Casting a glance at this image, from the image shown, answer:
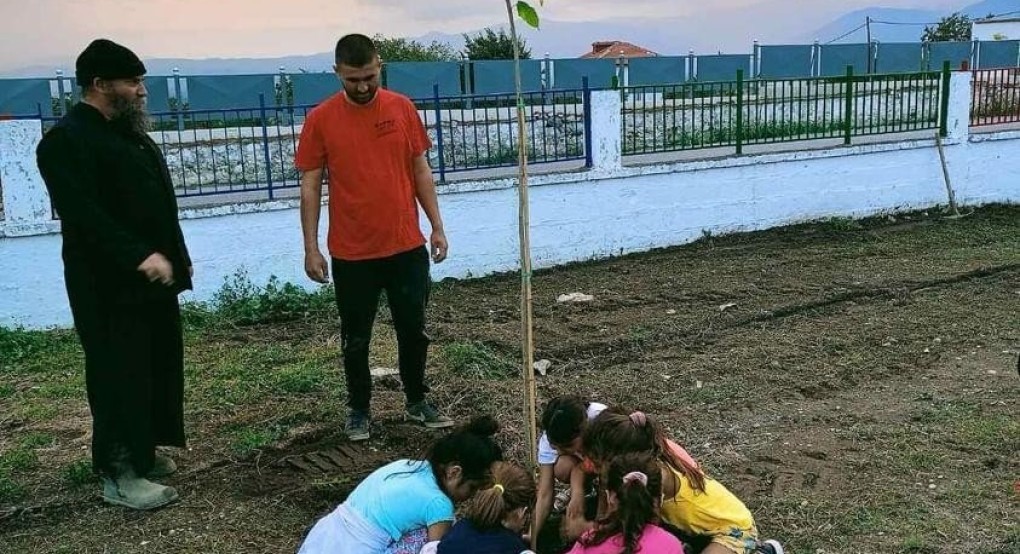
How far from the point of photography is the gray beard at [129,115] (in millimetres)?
3680

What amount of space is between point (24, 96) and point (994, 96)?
14.4m

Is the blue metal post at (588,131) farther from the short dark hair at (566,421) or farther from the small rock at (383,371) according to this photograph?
the short dark hair at (566,421)

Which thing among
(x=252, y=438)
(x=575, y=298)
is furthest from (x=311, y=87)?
(x=252, y=438)

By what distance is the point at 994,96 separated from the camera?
12.2 m

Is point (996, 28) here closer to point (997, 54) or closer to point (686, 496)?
point (997, 54)

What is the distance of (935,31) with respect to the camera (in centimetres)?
4231

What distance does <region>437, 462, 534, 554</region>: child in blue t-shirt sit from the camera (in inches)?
108

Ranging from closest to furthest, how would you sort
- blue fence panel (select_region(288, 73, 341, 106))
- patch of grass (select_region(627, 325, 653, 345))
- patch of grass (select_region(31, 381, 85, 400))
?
patch of grass (select_region(31, 381, 85, 400)) → patch of grass (select_region(627, 325, 653, 345)) → blue fence panel (select_region(288, 73, 341, 106))

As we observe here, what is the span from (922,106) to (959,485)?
29.8 feet

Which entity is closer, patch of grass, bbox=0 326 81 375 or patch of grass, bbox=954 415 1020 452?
patch of grass, bbox=954 415 1020 452

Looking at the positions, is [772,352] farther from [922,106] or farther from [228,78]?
[228,78]

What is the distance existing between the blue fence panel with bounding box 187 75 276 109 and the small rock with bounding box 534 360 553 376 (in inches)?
416

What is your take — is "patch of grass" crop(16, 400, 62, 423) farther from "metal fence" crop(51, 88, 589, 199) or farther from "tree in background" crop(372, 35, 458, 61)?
"tree in background" crop(372, 35, 458, 61)

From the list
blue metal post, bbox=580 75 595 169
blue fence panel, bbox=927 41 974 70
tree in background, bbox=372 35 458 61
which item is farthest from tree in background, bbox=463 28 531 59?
blue metal post, bbox=580 75 595 169
